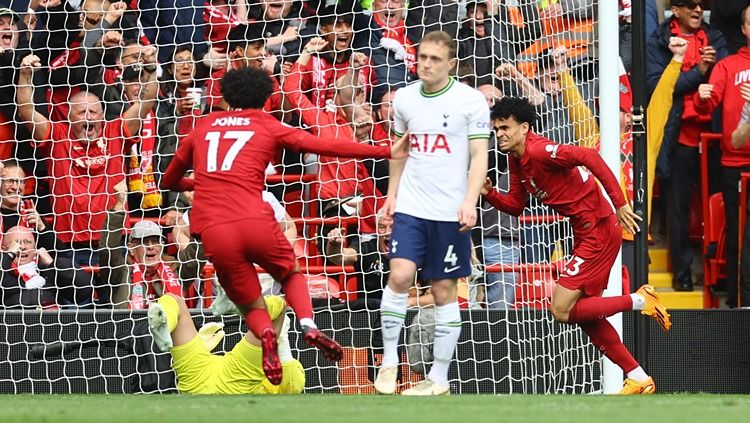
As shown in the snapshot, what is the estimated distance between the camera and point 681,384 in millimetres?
11250

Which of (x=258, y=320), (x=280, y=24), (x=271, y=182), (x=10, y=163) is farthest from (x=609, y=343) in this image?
(x=10, y=163)

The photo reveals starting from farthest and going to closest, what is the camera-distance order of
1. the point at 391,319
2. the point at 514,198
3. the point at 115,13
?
the point at 115,13 < the point at 514,198 < the point at 391,319

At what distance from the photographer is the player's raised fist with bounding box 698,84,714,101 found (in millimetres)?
12320

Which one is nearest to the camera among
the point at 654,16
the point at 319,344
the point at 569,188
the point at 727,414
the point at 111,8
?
the point at 727,414

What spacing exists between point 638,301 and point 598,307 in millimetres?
305

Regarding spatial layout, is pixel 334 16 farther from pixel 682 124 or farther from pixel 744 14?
pixel 744 14

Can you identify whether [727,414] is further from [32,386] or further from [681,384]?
[32,386]

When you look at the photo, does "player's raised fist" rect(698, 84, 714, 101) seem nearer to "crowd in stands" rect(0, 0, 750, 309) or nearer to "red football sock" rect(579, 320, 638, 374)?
"crowd in stands" rect(0, 0, 750, 309)

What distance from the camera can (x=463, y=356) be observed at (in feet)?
36.1

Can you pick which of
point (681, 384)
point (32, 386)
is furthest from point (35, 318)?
point (681, 384)

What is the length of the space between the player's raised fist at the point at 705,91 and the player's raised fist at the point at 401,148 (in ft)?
16.2

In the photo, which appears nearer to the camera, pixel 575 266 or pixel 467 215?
pixel 467 215

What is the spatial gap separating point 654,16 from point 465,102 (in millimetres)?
5575

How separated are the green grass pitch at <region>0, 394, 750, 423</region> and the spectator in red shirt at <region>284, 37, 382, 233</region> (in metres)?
3.89
